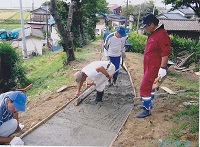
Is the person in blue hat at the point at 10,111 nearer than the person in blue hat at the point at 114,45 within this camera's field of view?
Yes

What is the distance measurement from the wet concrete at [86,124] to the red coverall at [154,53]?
0.77 meters

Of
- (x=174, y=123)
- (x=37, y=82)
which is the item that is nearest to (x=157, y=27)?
(x=174, y=123)

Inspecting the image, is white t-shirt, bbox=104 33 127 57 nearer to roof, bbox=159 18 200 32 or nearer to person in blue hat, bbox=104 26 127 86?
person in blue hat, bbox=104 26 127 86

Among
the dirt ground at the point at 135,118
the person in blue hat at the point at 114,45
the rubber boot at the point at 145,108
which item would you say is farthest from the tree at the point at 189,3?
the rubber boot at the point at 145,108

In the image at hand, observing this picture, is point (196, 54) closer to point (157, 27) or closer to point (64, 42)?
point (64, 42)

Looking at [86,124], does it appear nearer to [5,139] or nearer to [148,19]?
[5,139]

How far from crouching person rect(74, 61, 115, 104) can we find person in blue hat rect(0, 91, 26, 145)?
143 cm

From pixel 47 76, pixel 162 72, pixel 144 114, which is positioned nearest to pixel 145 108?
pixel 144 114

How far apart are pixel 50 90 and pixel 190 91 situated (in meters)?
3.23

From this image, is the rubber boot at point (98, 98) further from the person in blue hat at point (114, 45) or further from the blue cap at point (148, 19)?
the blue cap at point (148, 19)

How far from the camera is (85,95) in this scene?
491 cm

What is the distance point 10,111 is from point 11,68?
12.0 feet

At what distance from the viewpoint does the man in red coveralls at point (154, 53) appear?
12.1 feet

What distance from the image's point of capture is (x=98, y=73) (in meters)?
4.43
